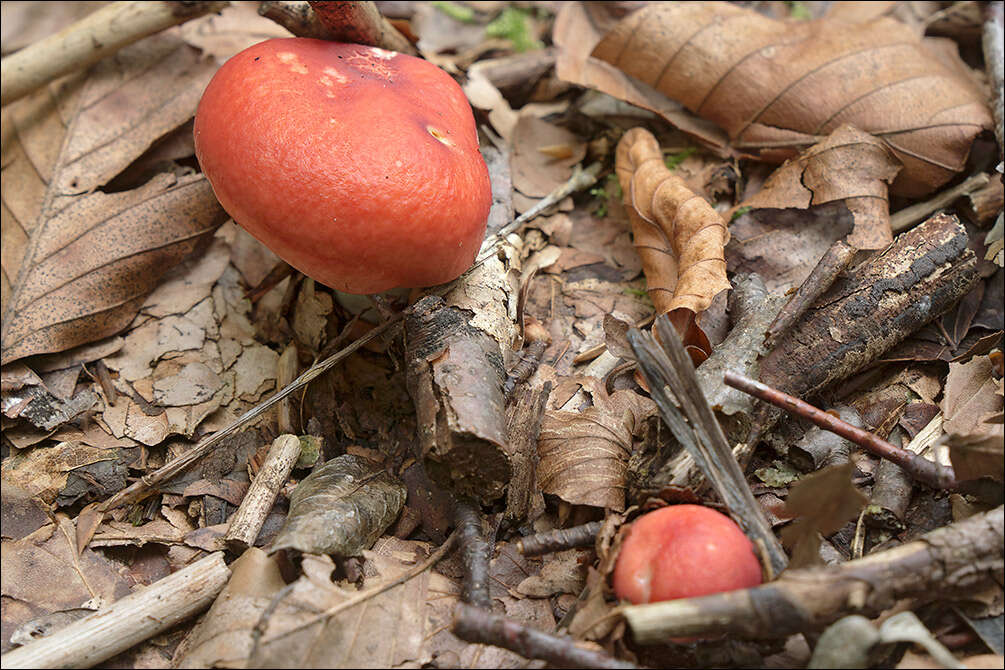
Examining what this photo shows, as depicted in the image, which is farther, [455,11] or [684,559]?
[455,11]

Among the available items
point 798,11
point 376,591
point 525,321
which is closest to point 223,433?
point 376,591

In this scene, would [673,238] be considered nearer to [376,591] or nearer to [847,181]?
[847,181]

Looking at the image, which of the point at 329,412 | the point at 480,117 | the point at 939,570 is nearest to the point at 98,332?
the point at 329,412

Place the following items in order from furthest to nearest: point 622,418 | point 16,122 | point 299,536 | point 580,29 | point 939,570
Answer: point 580,29
point 16,122
point 622,418
point 299,536
point 939,570

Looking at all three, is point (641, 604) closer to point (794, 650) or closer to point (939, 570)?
point (794, 650)

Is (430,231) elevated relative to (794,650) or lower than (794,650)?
elevated

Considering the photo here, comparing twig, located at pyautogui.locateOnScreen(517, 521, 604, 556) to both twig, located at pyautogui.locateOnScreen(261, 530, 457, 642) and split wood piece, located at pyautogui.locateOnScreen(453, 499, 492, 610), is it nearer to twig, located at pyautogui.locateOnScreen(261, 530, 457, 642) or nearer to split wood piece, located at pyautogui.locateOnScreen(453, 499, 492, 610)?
split wood piece, located at pyautogui.locateOnScreen(453, 499, 492, 610)

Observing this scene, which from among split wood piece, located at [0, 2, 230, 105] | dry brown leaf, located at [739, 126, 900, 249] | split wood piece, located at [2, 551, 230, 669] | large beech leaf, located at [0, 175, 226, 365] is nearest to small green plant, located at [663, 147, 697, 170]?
dry brown leaf, located at [739, 126, 900, 249]
